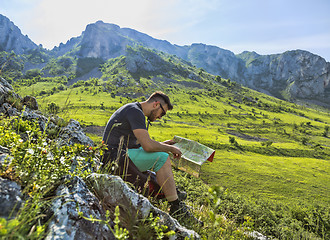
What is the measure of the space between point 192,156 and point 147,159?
2.67 m

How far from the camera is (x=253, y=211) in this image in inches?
399

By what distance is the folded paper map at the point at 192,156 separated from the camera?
584cm

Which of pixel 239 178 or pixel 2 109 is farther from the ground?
pixel 2 109

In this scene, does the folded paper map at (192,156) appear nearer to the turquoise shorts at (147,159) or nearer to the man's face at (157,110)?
the man's face at (157,110)

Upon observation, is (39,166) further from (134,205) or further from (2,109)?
(2,109)

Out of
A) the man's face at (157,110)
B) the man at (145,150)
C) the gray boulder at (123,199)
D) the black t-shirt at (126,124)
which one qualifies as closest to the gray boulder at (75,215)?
the gray boulder at (123,199)

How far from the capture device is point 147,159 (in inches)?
155

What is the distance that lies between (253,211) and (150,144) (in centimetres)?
953

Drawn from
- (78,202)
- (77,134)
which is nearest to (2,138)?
(78,202)

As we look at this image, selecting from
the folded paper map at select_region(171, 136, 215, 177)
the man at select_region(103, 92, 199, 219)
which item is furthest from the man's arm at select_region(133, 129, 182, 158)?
the folded paper map at select_region(171, 136, 215, 177)

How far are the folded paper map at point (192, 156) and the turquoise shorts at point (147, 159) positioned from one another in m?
1.94

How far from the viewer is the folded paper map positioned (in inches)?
230

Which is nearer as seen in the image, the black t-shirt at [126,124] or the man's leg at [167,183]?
the man's leg at [167,183]

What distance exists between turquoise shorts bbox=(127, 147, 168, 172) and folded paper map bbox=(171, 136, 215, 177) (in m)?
1.94
